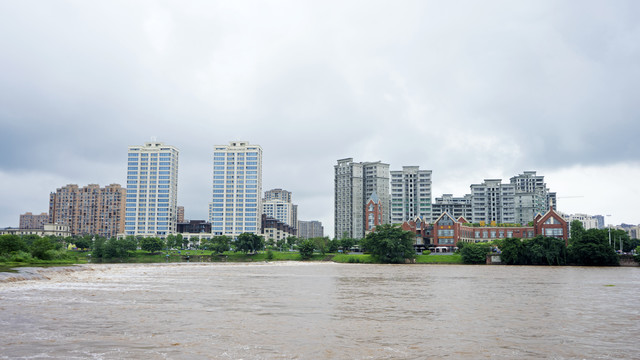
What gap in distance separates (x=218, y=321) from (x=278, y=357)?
958 centimetres

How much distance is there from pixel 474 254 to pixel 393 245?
2088 centimetres

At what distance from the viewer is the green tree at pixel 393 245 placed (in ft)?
427

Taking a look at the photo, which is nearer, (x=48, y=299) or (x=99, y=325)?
(x=99, y=325)

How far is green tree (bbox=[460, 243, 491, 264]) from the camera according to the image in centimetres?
12512

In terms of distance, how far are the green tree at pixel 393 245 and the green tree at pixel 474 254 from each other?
14266 mm

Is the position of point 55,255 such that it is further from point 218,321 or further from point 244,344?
point 244,344

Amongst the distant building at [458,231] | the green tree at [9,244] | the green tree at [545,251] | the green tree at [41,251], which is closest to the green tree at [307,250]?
the distant building at [458,231]

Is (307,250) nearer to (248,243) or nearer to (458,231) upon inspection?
(248,243)

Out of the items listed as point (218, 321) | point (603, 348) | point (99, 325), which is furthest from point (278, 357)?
point (603, 348)

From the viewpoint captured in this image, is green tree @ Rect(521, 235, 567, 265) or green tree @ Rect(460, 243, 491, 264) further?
green tree @ Rect(460, 243, 491, 264)

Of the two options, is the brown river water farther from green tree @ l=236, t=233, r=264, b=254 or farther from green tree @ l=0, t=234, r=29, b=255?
green tree @ l=236, t=233, r=264, b=254

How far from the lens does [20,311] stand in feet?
95.5

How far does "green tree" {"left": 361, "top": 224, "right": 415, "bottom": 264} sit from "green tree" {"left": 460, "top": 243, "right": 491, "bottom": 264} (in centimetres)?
1427

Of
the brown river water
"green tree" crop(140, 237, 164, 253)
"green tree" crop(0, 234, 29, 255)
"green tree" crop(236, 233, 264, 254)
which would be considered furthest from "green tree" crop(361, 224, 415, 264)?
"green tree" crop(140, 237, 164, 253)
